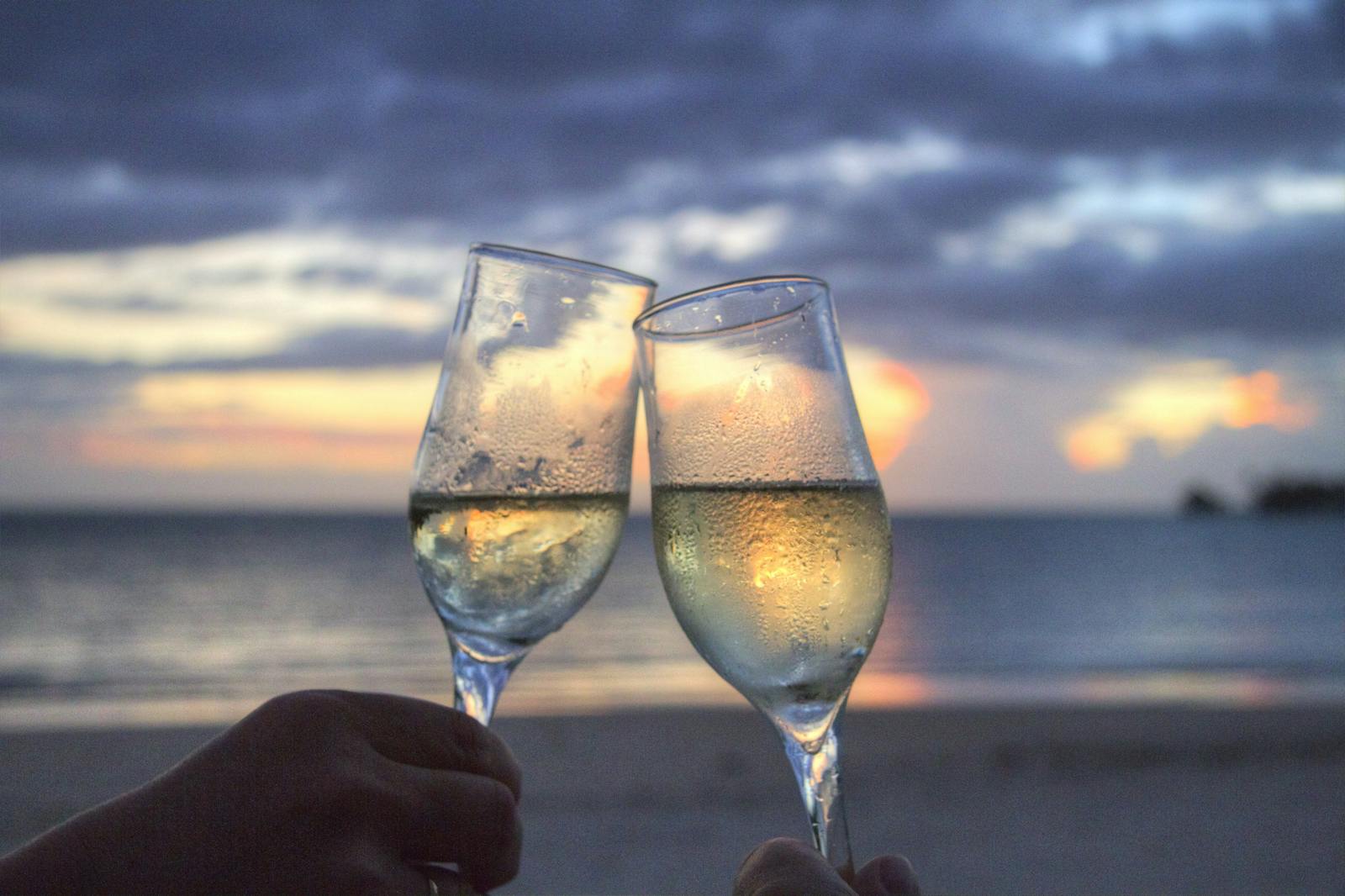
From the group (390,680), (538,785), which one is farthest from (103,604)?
(538,785)

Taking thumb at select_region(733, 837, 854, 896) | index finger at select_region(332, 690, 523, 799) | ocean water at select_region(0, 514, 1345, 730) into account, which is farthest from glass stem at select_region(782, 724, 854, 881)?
ocean water at select_region(0, 514, 1345, 730)

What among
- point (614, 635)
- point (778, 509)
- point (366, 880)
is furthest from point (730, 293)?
point (614, 635)

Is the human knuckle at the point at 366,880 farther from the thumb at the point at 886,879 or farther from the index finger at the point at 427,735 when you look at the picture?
the thumb at the point at 886,879

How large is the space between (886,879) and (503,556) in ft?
1.96

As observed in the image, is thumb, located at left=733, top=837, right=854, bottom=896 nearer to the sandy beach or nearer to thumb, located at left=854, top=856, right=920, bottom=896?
thumb, located at left=854, top=856, right=920, bottom=896

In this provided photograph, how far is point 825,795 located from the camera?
1157mm

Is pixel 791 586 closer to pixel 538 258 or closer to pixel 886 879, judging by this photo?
pixel 886 879

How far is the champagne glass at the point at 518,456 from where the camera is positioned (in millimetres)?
1397

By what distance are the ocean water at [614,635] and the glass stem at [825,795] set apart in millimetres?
11462

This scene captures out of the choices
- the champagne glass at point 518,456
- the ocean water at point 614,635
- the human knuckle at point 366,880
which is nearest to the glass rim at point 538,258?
the champagne glass at point 518,456

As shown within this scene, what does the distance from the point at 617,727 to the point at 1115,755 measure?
15.7 ft

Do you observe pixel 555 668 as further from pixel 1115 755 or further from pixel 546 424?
pixel 546 424

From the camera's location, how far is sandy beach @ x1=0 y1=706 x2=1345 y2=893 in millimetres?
7008

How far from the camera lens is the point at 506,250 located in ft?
4.72
